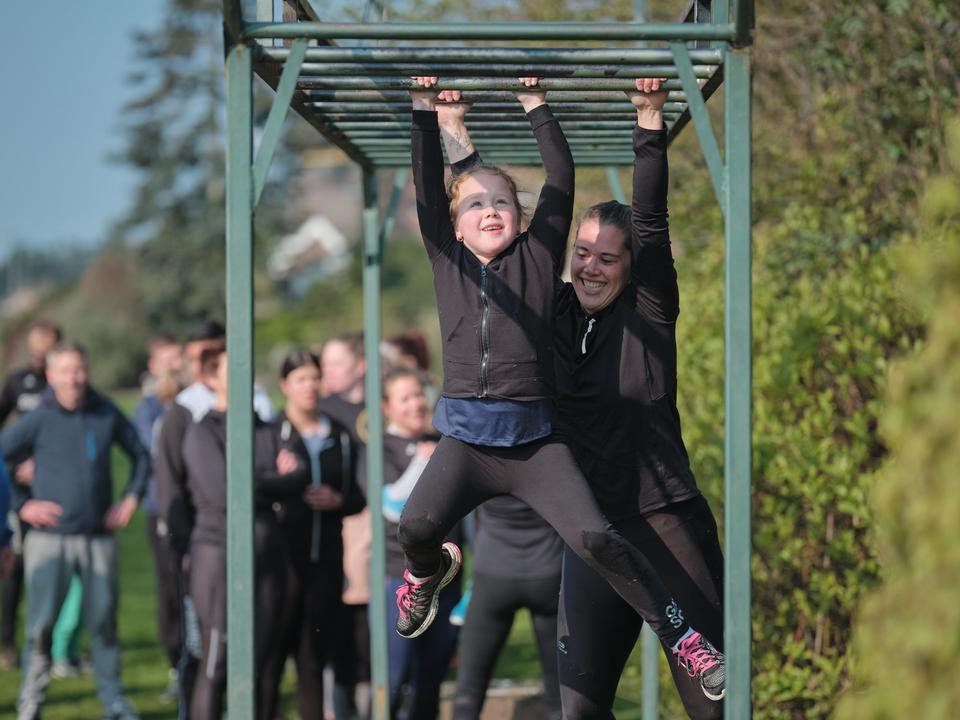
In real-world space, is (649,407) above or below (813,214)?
below

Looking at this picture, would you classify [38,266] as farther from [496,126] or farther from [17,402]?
[496,126]

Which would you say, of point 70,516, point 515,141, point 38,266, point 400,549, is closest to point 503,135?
point 515,141

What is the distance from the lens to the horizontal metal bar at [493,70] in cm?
378

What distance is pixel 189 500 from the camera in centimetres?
659

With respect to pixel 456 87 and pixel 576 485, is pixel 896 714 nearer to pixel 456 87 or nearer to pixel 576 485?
pixel 576 485

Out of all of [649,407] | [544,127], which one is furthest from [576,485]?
[544,127]

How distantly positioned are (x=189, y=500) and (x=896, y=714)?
16.6 ft

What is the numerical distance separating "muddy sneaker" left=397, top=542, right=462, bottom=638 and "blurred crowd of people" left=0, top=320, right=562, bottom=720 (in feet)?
3.69

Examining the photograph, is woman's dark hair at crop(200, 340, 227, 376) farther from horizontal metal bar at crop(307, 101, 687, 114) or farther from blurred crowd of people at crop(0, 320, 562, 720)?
horizontal metal bar at crop(307, 101, 687, 114)

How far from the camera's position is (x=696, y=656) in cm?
377

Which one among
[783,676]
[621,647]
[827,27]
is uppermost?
[827,27]

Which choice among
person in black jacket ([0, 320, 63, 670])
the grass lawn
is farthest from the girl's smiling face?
person in black jacket ([0, 320, 63, 670])

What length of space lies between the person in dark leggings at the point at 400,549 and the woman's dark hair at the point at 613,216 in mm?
2128

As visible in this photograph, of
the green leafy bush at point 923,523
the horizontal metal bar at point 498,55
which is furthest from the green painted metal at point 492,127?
the green leafy bush at point 923,523
